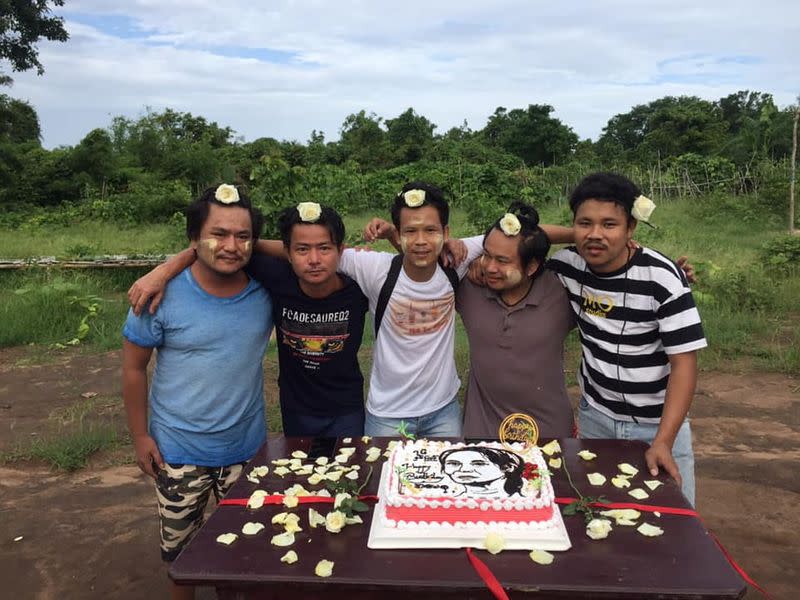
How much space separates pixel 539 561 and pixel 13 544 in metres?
3.24

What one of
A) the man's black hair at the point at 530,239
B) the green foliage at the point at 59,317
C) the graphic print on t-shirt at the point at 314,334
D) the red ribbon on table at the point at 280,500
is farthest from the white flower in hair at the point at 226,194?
the green foliage at the point at 59,317

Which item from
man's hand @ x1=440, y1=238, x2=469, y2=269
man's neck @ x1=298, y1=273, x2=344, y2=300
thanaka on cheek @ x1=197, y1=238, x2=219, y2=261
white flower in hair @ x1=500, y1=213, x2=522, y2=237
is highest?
white flower in hair @ x1=500, y1=213, x2=522, y2=237

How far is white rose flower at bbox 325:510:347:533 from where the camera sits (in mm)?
1750

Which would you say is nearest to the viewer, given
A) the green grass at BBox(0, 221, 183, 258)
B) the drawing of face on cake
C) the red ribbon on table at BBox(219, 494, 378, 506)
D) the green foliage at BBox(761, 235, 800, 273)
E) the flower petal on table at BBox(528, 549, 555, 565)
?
the flower petal on table at BBox(528, 549, 555, 565)

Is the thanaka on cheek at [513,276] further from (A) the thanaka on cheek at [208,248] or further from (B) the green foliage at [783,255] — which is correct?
(B) the green foliage at [783,255]

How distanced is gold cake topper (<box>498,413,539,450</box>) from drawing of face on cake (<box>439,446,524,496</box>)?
439 millimetres

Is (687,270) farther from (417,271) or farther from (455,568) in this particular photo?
(455,568)

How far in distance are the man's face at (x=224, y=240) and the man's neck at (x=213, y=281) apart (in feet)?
0.16

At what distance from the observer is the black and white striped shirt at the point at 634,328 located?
2.26 m

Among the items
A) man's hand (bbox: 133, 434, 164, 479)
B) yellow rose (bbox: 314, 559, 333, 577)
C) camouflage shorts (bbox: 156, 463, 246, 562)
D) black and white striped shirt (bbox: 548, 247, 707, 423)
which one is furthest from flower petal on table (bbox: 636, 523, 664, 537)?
man's hand (bbox: 133, 434, 164, 479)

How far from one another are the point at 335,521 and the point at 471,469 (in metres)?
0.43

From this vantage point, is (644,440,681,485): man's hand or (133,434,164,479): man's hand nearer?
(644,440,681,485): man's hand

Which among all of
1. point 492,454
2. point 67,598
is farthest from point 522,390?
point 67,598

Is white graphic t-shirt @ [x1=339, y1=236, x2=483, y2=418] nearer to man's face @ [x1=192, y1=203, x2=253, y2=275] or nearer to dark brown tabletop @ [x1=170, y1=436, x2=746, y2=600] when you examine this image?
man's face @ [x1=192, y1=203, x2=253, y2=275]
